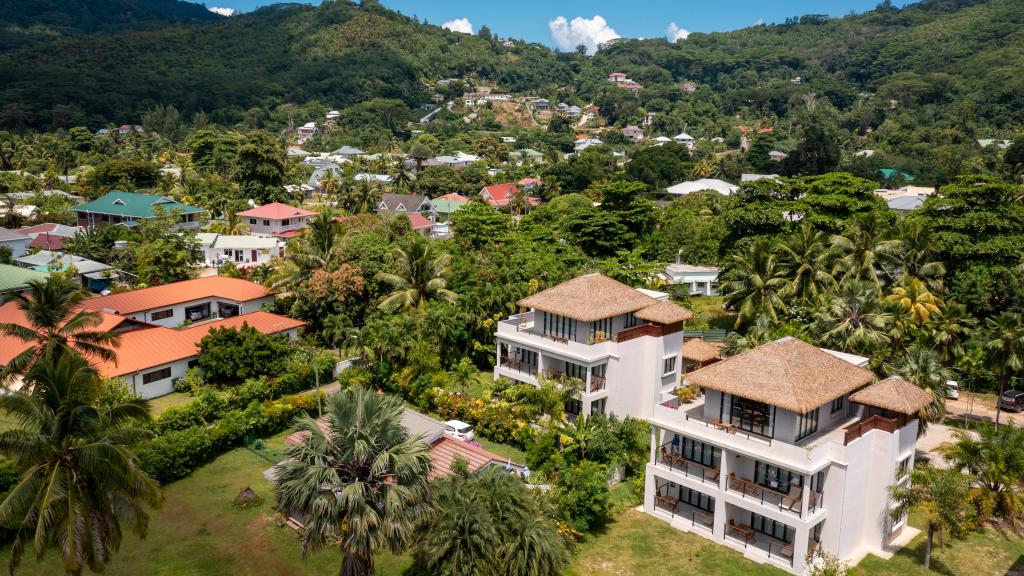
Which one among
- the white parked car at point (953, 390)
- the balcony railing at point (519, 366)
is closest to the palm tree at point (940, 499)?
the white parked car at point (953, 390)

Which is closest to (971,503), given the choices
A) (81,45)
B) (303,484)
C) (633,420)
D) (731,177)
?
(633,420)

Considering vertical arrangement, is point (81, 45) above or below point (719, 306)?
above

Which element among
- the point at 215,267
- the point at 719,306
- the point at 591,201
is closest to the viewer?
the point at 719,306

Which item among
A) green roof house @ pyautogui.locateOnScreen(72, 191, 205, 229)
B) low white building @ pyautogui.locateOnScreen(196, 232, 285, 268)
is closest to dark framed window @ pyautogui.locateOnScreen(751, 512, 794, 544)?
low white building @ pyautogui.locateOnScreen(196, 232, 285, 268)

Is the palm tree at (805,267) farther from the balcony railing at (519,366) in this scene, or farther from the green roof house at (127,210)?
the green roof house at (127,210)

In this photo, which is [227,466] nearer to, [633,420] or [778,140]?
[633,420]

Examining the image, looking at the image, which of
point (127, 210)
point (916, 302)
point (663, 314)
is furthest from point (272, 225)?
point (916, 302)
